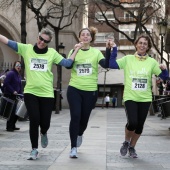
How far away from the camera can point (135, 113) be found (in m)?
6.72

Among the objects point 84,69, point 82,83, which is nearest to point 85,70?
point 84,69

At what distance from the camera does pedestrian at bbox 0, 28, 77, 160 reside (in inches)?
261

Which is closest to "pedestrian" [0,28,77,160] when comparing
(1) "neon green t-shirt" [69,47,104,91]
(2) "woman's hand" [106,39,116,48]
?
(1) "neon green t-shirt" [69,47,104,91]

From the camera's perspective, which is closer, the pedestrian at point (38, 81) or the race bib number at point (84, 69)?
the pedestrian at point (38, 81)

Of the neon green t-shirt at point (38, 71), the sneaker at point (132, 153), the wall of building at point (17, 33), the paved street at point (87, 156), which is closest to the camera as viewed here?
the paved street at point (87, 156)

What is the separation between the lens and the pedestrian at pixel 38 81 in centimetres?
664

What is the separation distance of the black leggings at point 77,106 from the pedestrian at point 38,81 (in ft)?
1.10

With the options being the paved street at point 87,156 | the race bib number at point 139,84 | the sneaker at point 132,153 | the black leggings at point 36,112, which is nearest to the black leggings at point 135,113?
the race bib number at point 139,84

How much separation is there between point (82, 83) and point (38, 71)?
28.0 inches

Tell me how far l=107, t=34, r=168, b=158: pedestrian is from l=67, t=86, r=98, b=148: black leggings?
559 mm

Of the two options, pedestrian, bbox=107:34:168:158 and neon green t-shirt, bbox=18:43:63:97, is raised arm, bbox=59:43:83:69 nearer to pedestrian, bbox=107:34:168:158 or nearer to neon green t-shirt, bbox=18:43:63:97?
neon green t-shirt, bbox=18:43:63:97

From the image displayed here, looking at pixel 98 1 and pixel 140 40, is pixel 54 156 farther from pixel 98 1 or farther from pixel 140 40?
pixel 98 1

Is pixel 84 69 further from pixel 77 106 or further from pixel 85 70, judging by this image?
pixel 77 106

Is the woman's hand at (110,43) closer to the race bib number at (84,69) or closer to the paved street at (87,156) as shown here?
the race bib number at (84,69)
